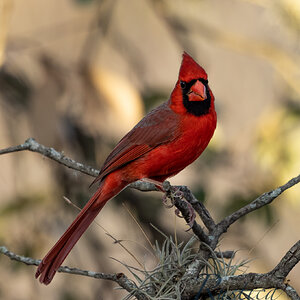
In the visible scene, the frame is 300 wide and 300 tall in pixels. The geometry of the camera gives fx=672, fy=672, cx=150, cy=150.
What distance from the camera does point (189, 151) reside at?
2648 millimetres

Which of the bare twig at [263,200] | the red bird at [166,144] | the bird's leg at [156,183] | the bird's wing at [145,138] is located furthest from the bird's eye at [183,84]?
the bare twig at [263,200]

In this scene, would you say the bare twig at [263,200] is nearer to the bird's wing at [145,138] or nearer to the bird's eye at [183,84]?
the bird's wing at [145,138]

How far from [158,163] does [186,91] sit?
0.35 meters

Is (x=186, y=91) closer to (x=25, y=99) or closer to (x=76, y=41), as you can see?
(x=25, y=99)

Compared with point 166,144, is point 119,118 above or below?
above

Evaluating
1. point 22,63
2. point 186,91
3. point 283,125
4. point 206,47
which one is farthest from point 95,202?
point 206,47

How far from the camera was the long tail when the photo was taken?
2.26 meters

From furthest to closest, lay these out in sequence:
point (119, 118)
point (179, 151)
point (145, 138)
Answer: point (119, 118)
point (145, 138)
point (179, 151)

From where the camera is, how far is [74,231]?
2.51 m

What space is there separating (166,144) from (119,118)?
1.06m

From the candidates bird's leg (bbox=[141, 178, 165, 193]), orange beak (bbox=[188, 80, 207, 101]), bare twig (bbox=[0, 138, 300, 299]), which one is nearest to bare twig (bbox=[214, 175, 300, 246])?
bare twig (bbox=[0, 138, 300, 299])

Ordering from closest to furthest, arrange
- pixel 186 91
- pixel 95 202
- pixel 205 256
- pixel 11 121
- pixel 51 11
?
pixel 205 256 → pixel 95 202 → pixel 186 91 → pixel 11 121 → pixel 51 11

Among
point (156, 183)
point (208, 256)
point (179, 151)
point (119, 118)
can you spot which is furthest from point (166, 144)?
point (119, 118)

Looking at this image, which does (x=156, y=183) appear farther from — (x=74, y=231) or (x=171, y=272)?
(x=171, y=272)
